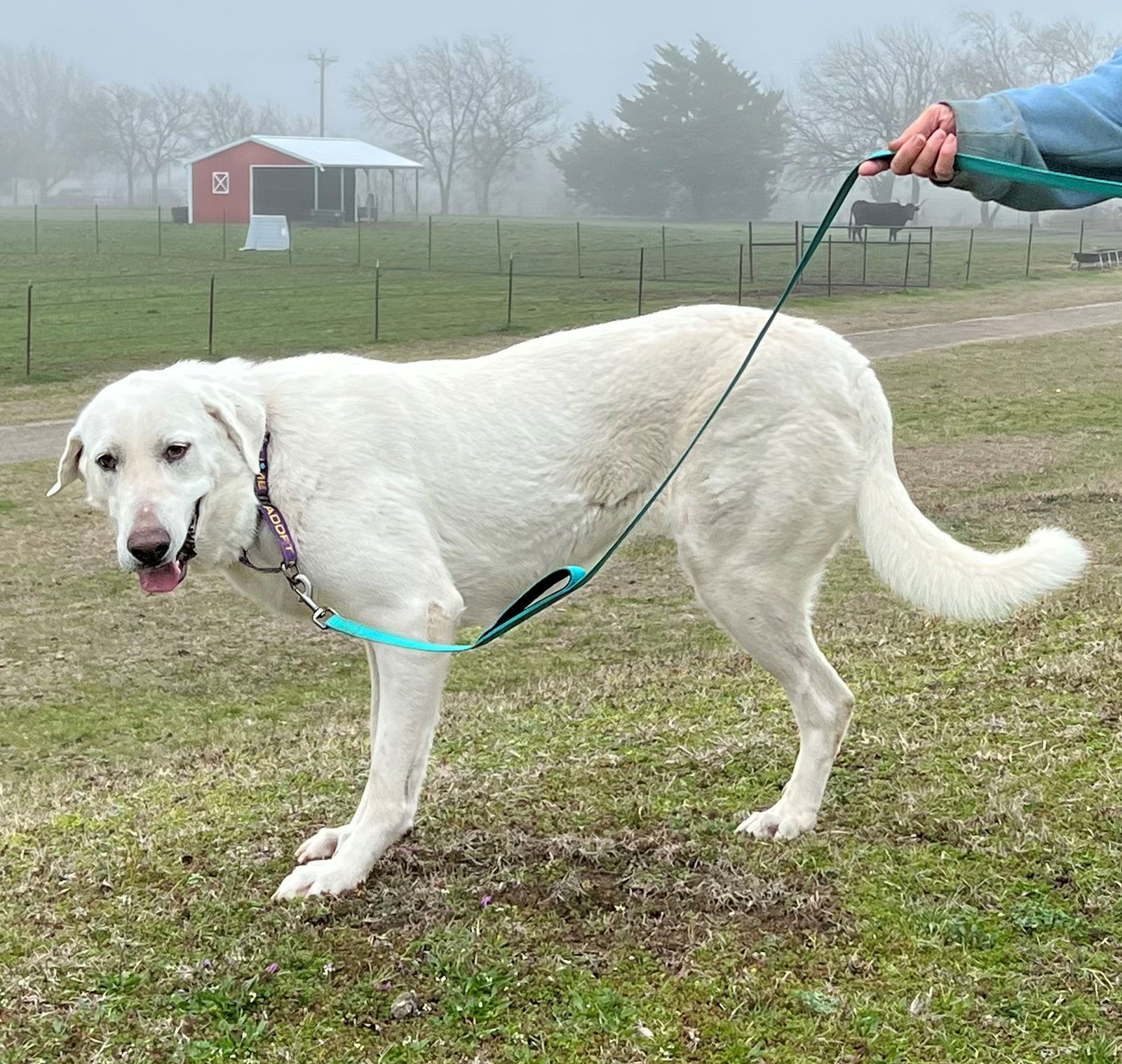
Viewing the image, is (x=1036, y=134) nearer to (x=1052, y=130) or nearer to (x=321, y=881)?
(x=1052, y=130)

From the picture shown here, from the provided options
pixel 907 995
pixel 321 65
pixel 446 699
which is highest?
pixel 321 65

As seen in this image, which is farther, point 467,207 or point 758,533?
point 467,207

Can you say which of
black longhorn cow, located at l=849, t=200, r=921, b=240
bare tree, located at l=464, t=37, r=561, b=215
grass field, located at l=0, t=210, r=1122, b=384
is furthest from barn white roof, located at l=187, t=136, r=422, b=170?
bare tree, located at l=464, t=37, r=561, b=215

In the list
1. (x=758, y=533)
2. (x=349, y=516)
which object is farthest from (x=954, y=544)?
(x=349, y=516)

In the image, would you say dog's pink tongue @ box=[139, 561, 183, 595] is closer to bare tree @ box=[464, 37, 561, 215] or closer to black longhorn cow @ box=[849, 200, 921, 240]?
black longhorn cow @ box=[849, 200, 921, 240]

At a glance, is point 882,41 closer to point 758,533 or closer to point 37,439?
point 37,439

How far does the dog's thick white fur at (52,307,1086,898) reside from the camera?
12.8 feet

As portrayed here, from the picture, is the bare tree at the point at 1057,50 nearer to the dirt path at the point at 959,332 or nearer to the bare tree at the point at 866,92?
the bare tree at the point at 866,92

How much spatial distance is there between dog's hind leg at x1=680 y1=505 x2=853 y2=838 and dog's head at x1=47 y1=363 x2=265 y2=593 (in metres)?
1.39

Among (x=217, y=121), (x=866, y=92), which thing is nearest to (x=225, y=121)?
(x=217, y=121)

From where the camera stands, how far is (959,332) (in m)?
25.2

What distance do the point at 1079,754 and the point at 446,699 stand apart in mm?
3308

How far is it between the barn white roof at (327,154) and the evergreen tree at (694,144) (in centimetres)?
3615

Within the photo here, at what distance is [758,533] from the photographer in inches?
168
